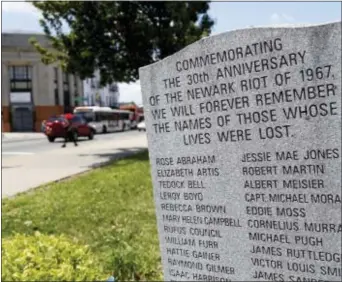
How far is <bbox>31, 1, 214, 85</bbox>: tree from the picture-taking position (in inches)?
818

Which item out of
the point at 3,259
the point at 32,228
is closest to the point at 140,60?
the point at 32,228

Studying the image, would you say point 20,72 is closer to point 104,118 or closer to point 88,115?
point 104,118

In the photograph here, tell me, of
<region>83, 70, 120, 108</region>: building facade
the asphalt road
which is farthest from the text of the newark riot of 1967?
<region>83, 70, 120, 108</region>: building facade

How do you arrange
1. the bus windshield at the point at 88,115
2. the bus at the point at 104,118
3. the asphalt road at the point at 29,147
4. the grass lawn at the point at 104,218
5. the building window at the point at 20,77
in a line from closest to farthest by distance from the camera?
the grass lawn at the point at 104,218
the asphalt road at the point at 29,147
the bus windshield at the point at 88,115
the bus at the point at 104,118
the building window at the point at 20,77

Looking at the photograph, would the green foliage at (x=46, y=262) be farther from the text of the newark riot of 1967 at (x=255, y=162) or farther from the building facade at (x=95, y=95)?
the building facade at (x=95, y=95)

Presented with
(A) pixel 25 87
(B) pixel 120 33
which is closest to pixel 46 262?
(B) pixel 120 33

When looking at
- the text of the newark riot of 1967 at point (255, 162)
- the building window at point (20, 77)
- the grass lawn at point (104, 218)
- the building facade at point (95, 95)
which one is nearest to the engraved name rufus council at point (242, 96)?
the text of the newark riot of 1967 at point (255, 162)

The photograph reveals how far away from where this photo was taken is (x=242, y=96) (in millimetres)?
3559

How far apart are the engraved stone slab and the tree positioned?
16704mm

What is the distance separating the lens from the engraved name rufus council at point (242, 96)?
327cm

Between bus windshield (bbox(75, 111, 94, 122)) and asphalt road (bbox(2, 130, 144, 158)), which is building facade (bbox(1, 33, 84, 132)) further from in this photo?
asphalt road (bbox(2, 130, 144, 158))

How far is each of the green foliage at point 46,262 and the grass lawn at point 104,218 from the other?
1.63 feet

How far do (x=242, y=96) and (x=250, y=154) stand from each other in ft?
1.06

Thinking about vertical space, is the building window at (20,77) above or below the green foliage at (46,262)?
above
